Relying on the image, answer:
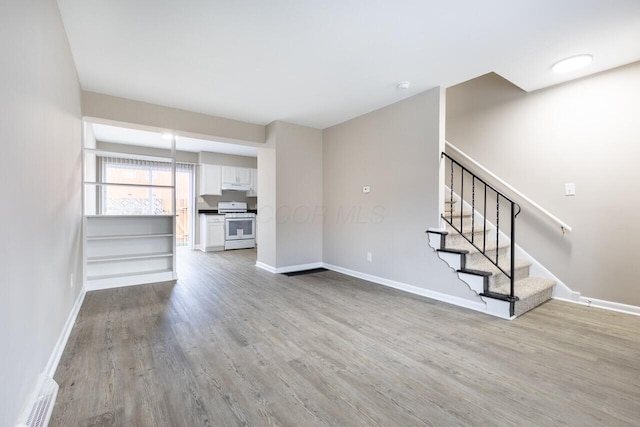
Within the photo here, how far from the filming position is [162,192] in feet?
22.7

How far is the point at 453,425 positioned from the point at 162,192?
7296 millimetres

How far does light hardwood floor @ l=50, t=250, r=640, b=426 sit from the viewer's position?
57.0 inches

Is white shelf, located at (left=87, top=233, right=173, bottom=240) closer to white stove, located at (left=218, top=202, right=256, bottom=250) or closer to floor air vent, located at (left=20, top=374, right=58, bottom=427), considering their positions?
floor air vent, located at (left=20, top=374, right=58, bottom=427)

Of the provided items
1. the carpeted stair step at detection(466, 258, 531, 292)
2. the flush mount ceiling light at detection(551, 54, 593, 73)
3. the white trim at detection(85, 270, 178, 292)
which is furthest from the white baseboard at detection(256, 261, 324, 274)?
the flush mount ceiling light at detection(551, 54, 593, 73)

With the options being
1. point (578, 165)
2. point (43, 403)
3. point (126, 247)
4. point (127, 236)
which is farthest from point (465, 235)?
point (126, 247)

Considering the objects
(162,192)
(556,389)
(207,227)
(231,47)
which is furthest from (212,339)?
A: (162,192)

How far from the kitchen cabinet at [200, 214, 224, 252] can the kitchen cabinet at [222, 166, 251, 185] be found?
0.96m

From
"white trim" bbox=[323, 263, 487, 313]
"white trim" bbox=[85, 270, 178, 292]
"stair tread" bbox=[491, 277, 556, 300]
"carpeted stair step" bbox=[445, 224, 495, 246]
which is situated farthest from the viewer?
"white trim" bbox=[85, 270, 178, 292]

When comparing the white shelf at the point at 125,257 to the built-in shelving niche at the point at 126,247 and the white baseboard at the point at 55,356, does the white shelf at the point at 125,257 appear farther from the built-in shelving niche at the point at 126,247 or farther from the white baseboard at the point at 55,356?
the white baseboard at the point at 55,356

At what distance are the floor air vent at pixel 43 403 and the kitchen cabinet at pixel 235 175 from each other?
594cm

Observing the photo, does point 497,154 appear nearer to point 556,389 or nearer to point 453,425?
point 556,389

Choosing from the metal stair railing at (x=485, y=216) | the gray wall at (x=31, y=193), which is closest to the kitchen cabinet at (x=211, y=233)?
the gray wall at (x=31, y=193)

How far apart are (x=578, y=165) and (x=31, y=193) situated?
4.56m

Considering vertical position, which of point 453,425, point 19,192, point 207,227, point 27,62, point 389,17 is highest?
point 389,17
